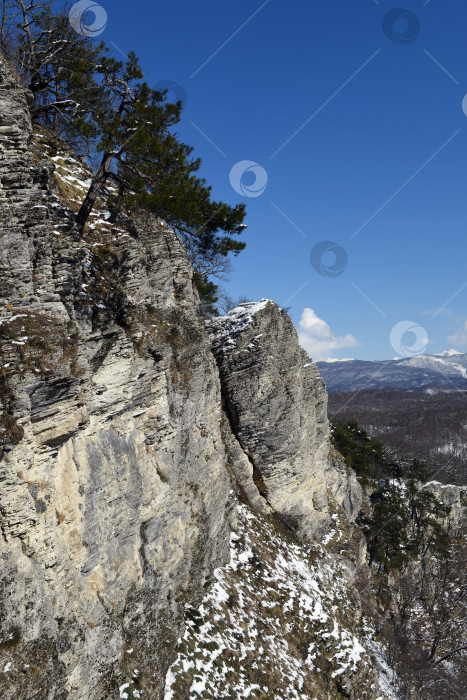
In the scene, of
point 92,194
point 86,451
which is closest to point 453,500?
point 86,451

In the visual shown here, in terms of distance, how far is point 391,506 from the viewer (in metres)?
41.9

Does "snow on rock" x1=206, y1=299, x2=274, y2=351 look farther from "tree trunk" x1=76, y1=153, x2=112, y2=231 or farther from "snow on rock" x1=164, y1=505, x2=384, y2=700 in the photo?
"tree trunk" x1=76, y1=153, x2=112, y2=231

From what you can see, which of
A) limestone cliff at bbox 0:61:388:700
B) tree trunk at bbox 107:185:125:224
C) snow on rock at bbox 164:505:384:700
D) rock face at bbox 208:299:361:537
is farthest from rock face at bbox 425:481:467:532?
tree trunk at bbox 107:185:125:224

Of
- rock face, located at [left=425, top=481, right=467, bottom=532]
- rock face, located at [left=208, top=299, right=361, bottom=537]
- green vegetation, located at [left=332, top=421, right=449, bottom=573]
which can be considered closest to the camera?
rock face, located at [left=208, top=299, right=361, bottom=537]

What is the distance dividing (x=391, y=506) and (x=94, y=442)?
4008cm

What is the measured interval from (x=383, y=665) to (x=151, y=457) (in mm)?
26743

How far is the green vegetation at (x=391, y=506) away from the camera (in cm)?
3906

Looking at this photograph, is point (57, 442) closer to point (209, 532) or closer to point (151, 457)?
point (151, 457)

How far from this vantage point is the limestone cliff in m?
8.07

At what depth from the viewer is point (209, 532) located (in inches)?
640

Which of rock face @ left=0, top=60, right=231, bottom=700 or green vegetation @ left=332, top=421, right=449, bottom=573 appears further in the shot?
green vegetation @ left=332, top=421, right=449, bottom=573

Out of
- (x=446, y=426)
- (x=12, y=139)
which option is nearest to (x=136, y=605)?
(x=12, y=139)

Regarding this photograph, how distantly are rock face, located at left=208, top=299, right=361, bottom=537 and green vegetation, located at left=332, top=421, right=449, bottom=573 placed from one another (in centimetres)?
1589

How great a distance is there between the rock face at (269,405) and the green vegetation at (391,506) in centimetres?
1589
